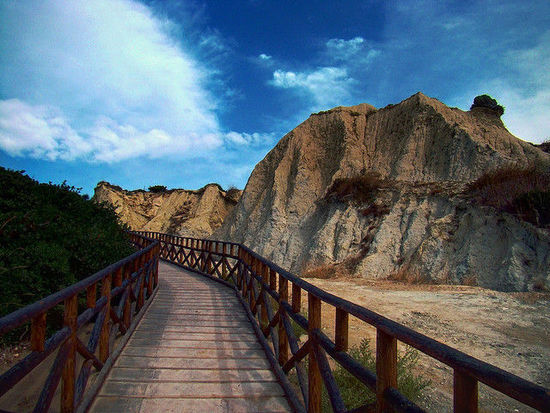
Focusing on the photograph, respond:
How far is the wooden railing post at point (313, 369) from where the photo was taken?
2984 millimetres

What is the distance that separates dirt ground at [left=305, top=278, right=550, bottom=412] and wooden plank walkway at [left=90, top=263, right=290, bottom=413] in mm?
2063

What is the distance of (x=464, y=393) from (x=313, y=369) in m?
1.81

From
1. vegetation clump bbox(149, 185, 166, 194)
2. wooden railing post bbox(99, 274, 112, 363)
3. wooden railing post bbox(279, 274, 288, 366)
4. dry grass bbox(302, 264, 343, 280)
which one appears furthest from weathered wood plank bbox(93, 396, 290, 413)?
vegetation clump bbox(149, 185, 166, 194)

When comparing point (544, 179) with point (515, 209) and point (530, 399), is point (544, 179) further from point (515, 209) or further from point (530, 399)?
point (530, 399)

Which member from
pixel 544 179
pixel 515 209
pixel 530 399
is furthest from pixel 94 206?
pixel 544 179

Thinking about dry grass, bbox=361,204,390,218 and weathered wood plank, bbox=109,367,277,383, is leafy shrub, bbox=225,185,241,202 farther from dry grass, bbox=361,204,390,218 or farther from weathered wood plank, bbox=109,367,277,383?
weathered wood plank, bbox=109,367,277,383

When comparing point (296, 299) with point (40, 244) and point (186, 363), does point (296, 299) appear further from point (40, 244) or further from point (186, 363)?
point (40, 244)

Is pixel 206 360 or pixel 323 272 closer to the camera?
pixel 206 360

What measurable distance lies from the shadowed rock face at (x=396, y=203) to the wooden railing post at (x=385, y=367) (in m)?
11.4

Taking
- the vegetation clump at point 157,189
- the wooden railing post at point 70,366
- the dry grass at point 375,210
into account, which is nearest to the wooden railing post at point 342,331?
the wooden railing post at point 70,366

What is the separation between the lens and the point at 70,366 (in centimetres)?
280

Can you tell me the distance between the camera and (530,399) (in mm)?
1141

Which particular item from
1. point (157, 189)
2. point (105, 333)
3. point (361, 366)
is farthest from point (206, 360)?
point (157, 189)

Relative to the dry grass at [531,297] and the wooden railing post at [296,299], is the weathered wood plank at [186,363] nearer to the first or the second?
the wooden railing post at [296,299]
